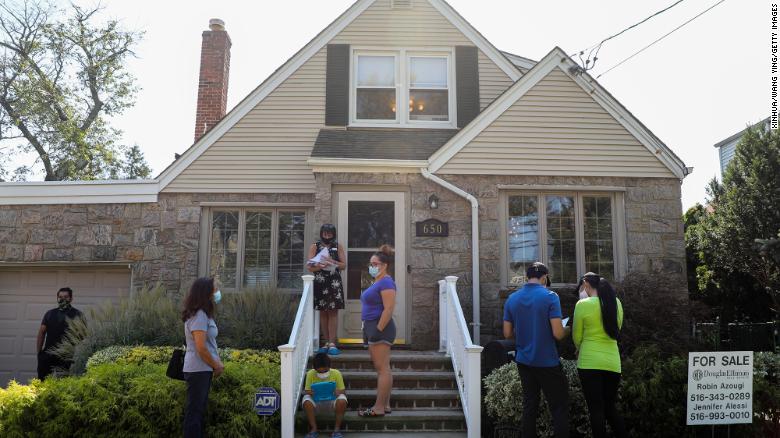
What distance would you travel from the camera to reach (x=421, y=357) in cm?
734

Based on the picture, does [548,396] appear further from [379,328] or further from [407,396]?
[407,396]

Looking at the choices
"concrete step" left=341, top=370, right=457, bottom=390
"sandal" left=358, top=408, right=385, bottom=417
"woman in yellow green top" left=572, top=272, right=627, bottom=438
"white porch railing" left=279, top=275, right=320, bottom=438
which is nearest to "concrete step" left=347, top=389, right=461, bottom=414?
"concrete step" left=341, top=370, right=457, bottom=390

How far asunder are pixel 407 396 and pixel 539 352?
2158 millimetres

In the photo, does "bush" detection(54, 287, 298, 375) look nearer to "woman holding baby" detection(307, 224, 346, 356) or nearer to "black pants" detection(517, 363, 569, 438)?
"woman holding baby" detection(307, 224, 346, 356)

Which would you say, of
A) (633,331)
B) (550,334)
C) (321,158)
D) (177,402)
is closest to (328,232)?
(321,158)

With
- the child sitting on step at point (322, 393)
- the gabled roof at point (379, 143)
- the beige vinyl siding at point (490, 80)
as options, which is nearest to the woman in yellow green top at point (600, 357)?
the child sitting on step at point (322, 393)

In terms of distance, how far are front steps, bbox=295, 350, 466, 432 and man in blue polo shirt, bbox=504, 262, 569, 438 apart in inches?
54.7

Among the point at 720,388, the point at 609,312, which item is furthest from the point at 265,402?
the point at 720,388

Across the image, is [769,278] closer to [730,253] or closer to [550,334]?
[730,253]

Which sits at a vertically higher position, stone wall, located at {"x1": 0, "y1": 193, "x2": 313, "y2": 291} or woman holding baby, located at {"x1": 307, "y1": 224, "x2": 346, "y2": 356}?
stone wall, located at {"x1": 0, "y1": 193, "x2": 313, "y2": 291}

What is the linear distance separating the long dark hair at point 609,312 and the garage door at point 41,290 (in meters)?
7.99

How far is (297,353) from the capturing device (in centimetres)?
611

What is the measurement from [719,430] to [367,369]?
3.75 m

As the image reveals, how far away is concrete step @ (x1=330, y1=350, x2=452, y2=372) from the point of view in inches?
283
